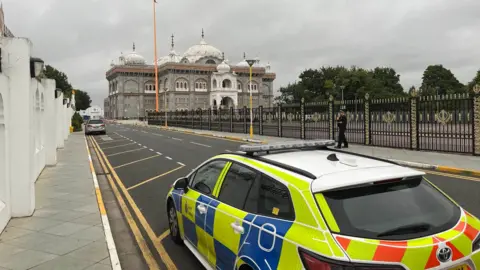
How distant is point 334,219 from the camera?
2.69 meters

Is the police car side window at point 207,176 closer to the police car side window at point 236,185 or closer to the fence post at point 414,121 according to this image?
the police car side window at point 236,185

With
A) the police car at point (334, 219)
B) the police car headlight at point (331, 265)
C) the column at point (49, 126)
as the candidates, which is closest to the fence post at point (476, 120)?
the police car at point (334, 219)

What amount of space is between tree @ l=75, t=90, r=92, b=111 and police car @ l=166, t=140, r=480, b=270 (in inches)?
4286

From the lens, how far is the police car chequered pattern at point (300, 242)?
8.18 ft

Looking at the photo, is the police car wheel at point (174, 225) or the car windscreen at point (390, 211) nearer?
the car windscreen at point (390, 211)

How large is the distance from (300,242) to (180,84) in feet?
356

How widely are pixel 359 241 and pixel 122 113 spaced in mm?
113537

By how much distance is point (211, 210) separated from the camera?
4.01m

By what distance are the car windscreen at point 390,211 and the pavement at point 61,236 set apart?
3326 mm

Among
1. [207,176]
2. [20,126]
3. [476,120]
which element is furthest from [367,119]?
[207,176]

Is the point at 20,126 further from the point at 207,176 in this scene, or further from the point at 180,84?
the point at 180,84

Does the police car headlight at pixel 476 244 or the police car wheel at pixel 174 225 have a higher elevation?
the police car headlight at pixel 476 244

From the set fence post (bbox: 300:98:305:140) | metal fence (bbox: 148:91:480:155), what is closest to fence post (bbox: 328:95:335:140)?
metal fence (bbox: 148:91:480:155)

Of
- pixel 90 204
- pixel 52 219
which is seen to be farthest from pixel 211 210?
pixel 90 204
